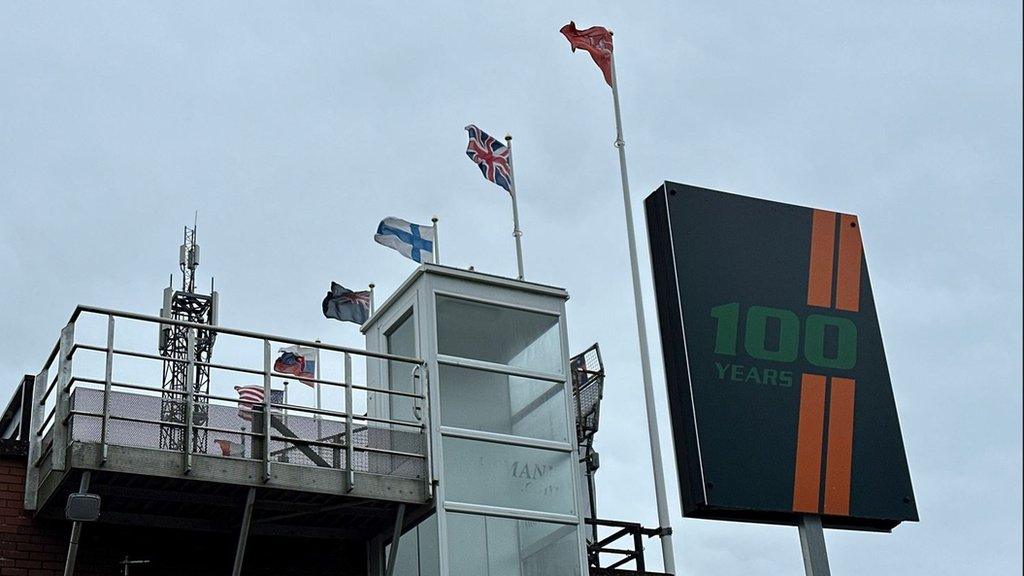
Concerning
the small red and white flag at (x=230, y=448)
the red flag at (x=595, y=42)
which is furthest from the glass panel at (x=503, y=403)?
the red flag at (x=595, y=42)

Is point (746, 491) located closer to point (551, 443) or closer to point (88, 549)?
point (551, 443)

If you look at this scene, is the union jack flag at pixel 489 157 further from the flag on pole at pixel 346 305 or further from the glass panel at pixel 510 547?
the glass panel at pixel 510 547

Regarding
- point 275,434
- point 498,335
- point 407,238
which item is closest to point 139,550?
point 275,434

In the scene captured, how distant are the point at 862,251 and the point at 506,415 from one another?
17.3 ft

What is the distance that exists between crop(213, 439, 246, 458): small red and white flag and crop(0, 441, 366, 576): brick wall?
1.07 metres

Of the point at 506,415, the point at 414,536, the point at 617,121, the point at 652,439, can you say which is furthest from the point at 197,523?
the point at 617,121

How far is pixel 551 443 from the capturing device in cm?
1672

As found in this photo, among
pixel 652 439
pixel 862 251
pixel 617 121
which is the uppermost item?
pixel 617 121

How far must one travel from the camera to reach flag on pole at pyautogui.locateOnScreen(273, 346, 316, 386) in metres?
27.8

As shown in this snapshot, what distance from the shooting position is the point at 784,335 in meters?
17.4

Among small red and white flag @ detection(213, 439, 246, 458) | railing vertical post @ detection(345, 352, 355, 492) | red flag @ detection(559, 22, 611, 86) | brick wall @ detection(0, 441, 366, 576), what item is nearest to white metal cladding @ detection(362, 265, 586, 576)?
brick wall @ detection(0, 441, 366, 576)

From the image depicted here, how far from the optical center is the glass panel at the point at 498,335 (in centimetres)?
1684

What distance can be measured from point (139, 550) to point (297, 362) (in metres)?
12.9

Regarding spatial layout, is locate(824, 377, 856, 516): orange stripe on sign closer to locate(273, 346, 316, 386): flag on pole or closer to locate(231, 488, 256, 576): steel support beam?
locate(231, 488, 256, 576): steel support beam
